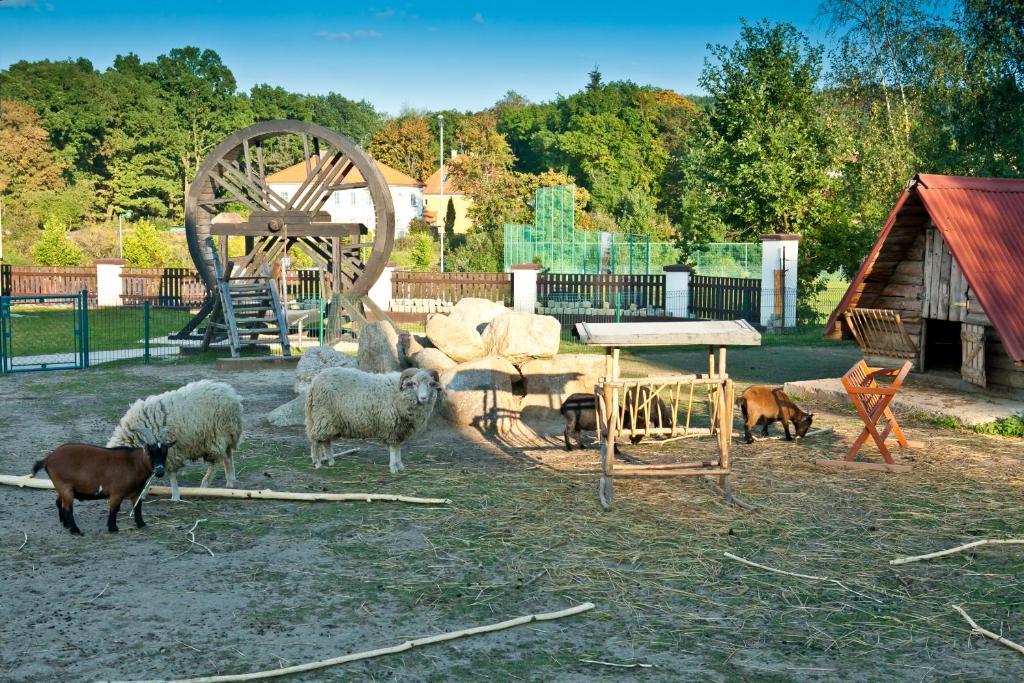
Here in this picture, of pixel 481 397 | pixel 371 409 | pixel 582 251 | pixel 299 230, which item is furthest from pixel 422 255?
pixel 371 409

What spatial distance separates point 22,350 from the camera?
21.0m

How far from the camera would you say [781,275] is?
25406 mm

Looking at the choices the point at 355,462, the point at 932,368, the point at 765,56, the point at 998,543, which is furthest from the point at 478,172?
the point at 998,543

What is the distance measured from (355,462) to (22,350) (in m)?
13.3

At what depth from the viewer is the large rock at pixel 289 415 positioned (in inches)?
501

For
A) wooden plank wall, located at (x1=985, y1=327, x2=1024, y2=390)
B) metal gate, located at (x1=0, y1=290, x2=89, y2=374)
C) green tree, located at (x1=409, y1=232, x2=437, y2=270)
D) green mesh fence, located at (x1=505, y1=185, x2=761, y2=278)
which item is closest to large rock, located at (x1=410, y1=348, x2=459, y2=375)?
wooden plank wall, located at (x1=985, y1=327, x2=1024, y2=390)

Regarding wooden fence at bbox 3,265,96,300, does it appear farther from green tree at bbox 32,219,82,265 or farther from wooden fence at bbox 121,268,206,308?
green tree at bbox 32,219,82,265

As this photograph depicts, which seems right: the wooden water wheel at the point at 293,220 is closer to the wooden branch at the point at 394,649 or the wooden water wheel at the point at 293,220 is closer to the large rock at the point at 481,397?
the large rock at the point at 481,397

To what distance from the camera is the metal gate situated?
17.5m

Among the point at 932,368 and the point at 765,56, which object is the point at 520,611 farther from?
the point at 765,56

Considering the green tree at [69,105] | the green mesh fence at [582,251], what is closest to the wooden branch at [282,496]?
the green mesh fence at [582,251]

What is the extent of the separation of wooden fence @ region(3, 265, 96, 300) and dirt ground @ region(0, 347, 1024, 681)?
82.1ft

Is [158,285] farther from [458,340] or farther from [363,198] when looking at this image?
[363,198]

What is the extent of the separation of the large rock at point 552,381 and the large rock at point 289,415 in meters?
2.84
